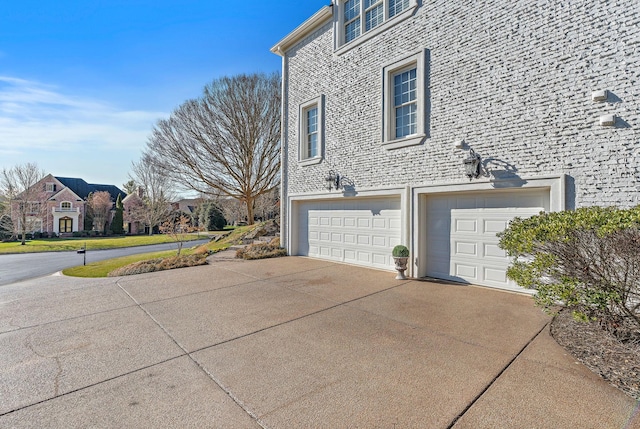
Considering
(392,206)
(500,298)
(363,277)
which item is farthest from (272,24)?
(500,298)

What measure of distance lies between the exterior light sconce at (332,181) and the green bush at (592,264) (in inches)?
236

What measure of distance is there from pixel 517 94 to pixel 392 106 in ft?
9.96

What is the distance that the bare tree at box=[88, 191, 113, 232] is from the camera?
34656mm

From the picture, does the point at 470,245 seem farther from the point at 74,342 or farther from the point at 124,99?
the point at 124,99

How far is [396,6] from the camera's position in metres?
8.17

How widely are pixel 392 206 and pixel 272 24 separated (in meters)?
10.5

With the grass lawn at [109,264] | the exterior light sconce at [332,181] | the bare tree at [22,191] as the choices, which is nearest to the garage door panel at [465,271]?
the exterior light sconce at [332,181]

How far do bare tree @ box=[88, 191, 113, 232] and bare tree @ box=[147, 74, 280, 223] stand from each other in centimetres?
2076

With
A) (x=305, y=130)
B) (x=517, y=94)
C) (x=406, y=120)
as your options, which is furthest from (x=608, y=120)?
(x=305, y=130)

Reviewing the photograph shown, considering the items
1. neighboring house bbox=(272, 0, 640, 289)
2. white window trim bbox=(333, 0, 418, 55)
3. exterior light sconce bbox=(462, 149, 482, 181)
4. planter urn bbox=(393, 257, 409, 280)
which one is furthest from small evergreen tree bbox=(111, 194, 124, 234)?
exterior light sconce bbox=(462, 149, 482, 181)

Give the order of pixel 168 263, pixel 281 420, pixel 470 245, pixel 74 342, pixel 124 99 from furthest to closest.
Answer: pixel 124 99
pixel 168 263
pixel 470 245
pixel 74 342
pixel 281 420

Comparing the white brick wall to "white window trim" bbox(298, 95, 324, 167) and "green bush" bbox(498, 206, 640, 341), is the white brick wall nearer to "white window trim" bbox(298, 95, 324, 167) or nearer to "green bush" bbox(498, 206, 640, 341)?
"white window trim" bbox(298, 95, 324, 167)

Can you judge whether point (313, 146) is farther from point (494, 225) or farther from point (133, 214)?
point (133, 214)

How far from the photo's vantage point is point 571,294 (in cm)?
329
